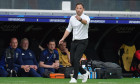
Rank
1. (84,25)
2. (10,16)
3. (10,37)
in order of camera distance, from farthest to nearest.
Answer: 1. (10,37)
2. (10,16)
3. (84,25)

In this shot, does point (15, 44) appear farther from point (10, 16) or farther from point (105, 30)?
point (105, 30)

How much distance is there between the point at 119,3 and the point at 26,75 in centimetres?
363

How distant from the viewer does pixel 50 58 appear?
1529cm

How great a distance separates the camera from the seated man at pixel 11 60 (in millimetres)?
14695

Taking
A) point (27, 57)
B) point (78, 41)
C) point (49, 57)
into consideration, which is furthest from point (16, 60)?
point (78, 41)

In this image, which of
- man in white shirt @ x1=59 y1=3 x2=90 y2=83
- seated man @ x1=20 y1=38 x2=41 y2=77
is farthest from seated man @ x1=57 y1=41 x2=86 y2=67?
man in white shirt @ x1=59 y1=3 x2=90 y2=83

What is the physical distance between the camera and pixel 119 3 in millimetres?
15344

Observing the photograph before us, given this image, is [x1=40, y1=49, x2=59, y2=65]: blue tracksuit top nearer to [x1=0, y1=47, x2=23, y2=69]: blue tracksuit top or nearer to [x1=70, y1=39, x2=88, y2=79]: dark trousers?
[x1=0, y1=47, x2=23, y2=69]: blue tracksuit top

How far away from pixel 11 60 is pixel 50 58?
1.28 m

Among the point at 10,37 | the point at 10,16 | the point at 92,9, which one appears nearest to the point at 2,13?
the point at 10,16

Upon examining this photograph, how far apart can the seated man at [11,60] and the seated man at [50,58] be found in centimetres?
67

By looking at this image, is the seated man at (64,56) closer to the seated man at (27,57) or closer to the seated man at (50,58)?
the seated man at (50,58)

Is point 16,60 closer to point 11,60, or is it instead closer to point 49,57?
point 11,60

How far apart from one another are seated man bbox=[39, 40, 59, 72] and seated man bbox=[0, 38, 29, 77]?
0.67 m
